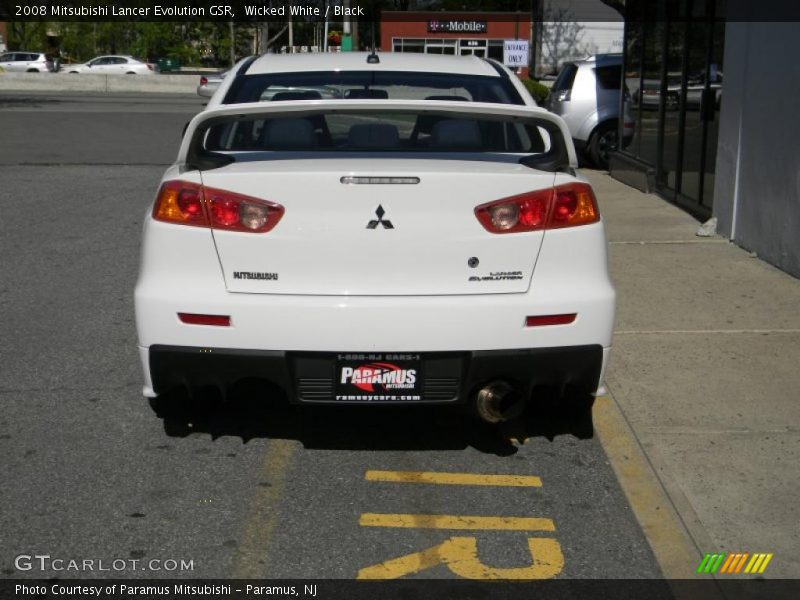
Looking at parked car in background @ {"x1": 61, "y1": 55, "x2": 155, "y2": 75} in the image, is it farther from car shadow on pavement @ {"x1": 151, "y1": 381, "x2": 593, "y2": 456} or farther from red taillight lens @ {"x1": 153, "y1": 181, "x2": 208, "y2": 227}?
red taillight lens @ {"x1": 153, "y1": 181, "x2": 208, "y2": 227}

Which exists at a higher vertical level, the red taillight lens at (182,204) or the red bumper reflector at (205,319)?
the red taillight lens at (182,204)

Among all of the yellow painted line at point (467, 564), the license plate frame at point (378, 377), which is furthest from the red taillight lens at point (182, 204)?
the yellow painted line at point (467, 564)

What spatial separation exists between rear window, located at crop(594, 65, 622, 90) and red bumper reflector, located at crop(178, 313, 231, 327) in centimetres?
1346

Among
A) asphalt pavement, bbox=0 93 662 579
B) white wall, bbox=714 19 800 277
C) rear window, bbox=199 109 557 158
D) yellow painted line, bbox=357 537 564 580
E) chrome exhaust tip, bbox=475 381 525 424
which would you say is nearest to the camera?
yellow painted line, bbox=357 537 564 580

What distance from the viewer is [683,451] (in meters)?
4.86

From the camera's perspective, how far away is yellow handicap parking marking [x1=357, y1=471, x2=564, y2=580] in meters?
3.81

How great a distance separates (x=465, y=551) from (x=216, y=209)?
1599 mm

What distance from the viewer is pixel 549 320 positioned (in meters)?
4.33

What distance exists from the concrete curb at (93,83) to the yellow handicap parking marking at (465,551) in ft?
127

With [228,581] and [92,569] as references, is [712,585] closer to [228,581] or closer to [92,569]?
[228,581]

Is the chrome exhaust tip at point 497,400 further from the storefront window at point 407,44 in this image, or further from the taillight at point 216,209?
the storefront window at point 407,44

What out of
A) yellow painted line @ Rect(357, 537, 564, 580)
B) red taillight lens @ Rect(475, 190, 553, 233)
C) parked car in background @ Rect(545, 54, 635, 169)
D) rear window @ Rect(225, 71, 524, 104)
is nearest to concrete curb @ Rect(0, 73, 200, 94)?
parked car in background @ Rect(545, 54, 635, 169)

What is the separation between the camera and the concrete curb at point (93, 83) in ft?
136

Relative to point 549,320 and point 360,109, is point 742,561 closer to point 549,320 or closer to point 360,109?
point 549,320
